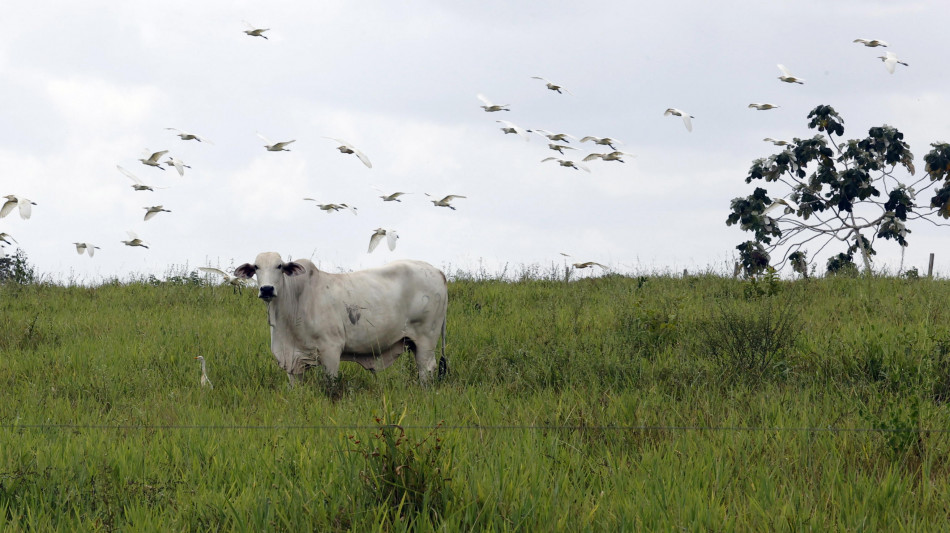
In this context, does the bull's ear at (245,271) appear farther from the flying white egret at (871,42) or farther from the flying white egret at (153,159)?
the flying white egret at (871,42)

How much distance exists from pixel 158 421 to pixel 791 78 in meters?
14.4

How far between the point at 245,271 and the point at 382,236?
3.75 metres

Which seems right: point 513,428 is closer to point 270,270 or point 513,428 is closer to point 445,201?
point 270,270

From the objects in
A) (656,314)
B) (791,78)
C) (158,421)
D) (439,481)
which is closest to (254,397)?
(158,421)

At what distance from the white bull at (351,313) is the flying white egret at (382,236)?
221cm

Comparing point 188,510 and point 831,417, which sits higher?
point 831,417

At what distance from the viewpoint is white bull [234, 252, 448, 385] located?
8.62 m

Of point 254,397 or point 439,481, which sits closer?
point 439,481

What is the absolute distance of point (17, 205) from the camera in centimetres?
1353

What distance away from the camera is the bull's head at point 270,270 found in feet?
27.4

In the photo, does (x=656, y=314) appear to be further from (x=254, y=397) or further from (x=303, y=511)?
(x=303, y=511)

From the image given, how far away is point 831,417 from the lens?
6.46 m

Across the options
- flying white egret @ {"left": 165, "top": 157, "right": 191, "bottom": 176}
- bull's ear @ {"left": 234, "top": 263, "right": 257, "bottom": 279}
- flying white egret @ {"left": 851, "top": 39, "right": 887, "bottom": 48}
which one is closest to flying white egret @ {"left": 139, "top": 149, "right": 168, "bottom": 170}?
flying white egret @ {"left": 165, "top": 157, "right": 191, "bottom": 176}

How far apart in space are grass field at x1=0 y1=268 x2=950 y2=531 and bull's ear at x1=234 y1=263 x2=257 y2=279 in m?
1.06
